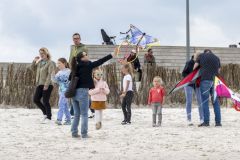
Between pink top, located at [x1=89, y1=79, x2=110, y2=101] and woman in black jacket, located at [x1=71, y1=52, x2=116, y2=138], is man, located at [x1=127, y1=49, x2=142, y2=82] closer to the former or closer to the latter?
pink top, located at [x1=89, y1=79, x2=110, y2=101]

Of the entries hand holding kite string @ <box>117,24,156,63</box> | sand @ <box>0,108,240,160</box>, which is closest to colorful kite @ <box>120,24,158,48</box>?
hand holding kite string @ <box>117,24,156,63</box>

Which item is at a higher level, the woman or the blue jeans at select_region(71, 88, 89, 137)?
the woman

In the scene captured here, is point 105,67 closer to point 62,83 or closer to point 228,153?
point 62,83

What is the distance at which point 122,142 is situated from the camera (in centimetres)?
1007

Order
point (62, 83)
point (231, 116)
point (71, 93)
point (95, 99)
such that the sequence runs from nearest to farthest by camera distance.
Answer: point (71, 93) → point (95, 99) → point (62, 83) → point (231, 116)

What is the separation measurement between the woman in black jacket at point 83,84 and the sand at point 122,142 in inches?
12.3

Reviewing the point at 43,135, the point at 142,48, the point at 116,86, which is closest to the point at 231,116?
the point at 116,86

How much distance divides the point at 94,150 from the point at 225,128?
416 cm

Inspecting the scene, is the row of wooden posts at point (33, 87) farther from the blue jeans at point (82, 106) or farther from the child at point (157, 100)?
the blue jeans at point (82, 106)

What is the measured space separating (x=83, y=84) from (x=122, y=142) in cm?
112

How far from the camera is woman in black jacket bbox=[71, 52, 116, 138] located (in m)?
10.4

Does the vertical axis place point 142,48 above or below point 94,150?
above

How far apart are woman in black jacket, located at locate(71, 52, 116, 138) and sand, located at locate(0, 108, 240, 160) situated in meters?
0.31

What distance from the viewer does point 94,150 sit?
912 centimetres
